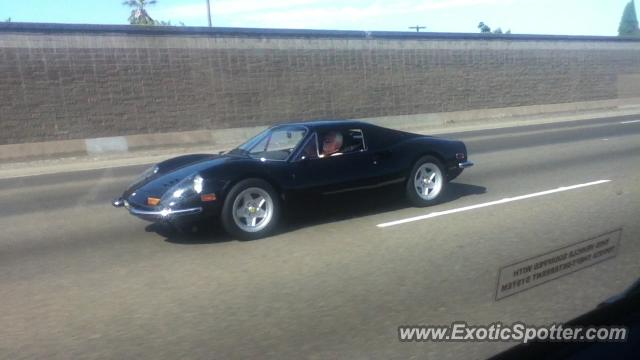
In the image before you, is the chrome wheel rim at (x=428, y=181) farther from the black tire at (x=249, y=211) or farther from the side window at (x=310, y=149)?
the black tire at (x=249, y=211)

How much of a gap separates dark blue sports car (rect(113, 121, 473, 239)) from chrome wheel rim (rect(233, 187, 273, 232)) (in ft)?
0.04

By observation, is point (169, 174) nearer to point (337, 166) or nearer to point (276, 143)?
point (276, 143)

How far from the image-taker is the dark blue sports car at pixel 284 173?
6.67 meters

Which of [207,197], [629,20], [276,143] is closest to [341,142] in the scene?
[276,143]

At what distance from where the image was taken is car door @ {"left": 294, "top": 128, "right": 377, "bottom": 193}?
7.41 metres

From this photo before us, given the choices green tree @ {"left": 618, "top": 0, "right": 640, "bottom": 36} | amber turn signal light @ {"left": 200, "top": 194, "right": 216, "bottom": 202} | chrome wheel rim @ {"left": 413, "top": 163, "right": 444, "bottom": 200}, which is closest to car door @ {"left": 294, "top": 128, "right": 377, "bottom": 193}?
chrome wheel rim @ {"left": 413, "top": 163, "right": 444, "bottom": 200}

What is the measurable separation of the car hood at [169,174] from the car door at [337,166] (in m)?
0.87

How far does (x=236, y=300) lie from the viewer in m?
4.99

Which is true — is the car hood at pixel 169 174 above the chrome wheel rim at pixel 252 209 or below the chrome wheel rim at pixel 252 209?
above

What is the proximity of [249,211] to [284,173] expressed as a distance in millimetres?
613

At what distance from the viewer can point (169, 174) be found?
7.21 metres

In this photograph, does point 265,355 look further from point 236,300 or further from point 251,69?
point 251,69

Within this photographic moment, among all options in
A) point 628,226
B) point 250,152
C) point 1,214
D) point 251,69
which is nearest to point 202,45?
point 251,69

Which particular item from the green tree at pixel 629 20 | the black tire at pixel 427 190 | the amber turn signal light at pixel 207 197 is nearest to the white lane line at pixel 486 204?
the black tire at pixel 427 190
